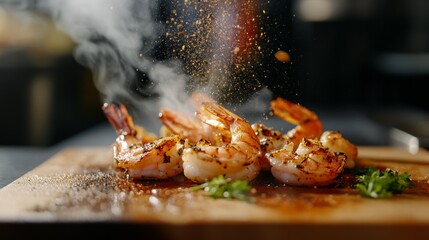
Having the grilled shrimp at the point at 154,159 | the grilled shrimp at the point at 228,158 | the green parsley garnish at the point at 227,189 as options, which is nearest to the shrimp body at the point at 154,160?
the grilled shrimp at the point at 154,159

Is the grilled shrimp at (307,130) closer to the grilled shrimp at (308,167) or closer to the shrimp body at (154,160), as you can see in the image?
the grilled shrimp at (308,167)

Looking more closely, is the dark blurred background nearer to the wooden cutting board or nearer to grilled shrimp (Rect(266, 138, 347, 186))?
grilled shrimp (Rect(266, 138, 347, 186))

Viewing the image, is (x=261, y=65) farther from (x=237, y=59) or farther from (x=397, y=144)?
(x=397, y=144)

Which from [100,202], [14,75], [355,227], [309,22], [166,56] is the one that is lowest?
[355,227]

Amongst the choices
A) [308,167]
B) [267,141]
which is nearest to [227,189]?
[308,167]

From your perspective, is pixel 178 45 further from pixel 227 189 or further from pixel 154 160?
pixel 227 189

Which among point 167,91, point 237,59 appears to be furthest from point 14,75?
point 237,59
